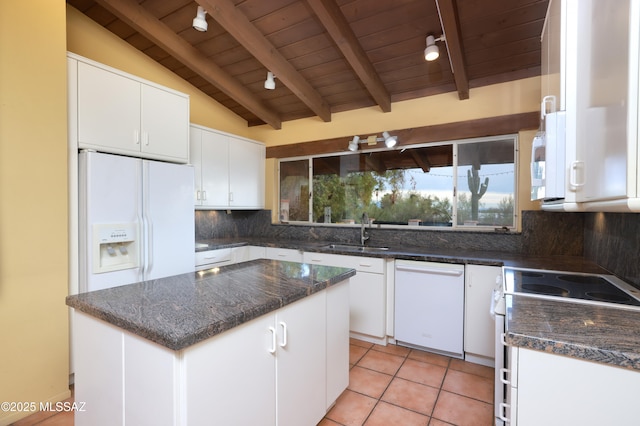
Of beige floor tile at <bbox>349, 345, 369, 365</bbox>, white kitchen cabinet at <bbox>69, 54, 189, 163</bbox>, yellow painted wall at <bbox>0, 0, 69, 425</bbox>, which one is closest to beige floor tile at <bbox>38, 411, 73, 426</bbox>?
yellow painted wall at <bbox>0, 0, 69, 425</bbox>

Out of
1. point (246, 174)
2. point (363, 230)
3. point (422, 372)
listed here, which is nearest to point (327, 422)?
point (422, 372)

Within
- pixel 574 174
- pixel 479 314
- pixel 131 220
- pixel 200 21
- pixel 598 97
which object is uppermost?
pixel 200 21

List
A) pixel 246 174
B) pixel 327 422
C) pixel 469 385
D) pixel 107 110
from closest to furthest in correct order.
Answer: pixel 327 422, pixel 469 385, pixel 107 110, pixel 246 174

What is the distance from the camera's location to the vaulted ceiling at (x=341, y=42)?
2.29 meters

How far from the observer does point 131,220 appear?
2402 millimetres

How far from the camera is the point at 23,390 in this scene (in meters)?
1.89

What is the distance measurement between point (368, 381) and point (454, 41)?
2.67 meters

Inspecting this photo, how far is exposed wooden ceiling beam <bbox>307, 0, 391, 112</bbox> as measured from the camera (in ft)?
7.39

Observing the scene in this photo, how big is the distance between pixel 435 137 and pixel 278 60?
5.81 feet

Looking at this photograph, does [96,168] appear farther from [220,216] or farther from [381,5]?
[381,5]

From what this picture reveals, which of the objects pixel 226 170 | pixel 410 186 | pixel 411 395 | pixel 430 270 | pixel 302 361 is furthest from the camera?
pixel 226 170

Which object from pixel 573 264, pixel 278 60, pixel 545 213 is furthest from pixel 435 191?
pixel 278 60

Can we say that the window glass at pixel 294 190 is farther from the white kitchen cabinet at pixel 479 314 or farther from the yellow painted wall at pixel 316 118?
the white kitchen cabinet at pixel 479 314

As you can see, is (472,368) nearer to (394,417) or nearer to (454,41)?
(394,417)
